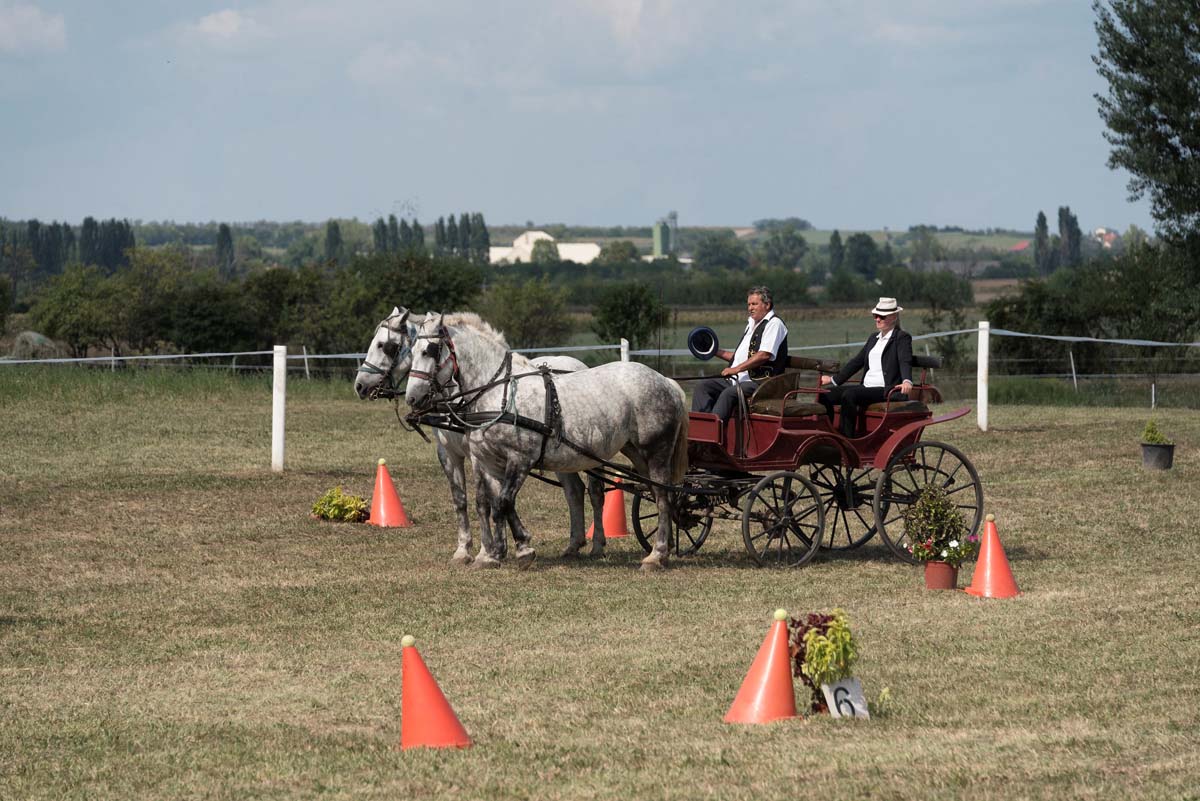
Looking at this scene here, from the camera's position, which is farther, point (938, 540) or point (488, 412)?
point (488, 412)

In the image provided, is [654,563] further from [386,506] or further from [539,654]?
A: [386,506]

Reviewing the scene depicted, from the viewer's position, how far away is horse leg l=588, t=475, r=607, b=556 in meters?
12.2

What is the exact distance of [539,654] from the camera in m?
8.45

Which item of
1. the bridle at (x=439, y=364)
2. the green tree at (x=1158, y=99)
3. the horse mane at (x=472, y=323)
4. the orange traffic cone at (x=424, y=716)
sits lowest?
the orange traffic cone at (x=424, y=716)

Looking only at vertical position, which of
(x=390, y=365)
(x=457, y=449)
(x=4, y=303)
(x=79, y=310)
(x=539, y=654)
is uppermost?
(x=4, y=303)

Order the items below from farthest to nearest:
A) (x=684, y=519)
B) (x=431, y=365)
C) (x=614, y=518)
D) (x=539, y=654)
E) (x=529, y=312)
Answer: (x=529, y=312) → (x=614, y=518) → (x=684, y=519) → (x=431, y=365) → (x=539, y=654)

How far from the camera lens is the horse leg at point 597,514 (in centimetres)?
1216

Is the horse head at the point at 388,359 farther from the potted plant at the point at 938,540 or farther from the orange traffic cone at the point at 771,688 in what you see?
the orange traffic cone at the point at 771,688

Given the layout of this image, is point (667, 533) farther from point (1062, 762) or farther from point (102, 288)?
point (102, 288)

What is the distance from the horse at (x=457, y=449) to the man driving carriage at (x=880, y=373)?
6.64 ft

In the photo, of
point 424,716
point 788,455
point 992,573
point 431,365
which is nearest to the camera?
point 424,716

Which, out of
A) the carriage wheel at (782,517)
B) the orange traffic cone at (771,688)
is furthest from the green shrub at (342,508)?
the orange traffic cone at (771,688)

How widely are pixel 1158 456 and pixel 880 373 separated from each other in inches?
281

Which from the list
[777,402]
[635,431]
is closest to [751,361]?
[777,402]
